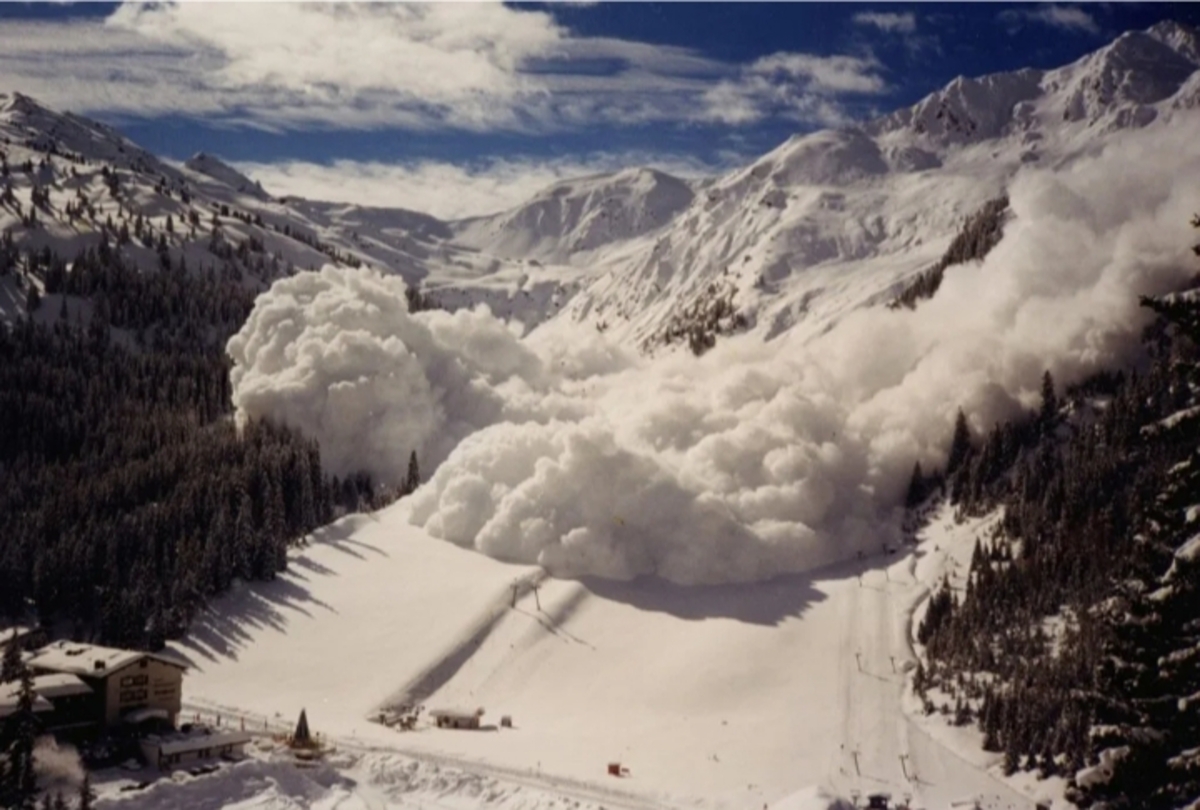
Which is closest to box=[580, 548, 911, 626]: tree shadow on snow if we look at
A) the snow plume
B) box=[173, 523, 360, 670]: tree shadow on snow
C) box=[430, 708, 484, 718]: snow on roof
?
the snow plume

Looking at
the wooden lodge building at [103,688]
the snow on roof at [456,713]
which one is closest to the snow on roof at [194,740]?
the wooden lodge building at [103,688]

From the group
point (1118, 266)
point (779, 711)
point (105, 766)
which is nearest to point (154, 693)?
point (105, 766)

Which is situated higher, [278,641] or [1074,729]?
[1074,729]

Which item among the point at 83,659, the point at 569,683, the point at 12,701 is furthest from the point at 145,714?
the point at 569,683

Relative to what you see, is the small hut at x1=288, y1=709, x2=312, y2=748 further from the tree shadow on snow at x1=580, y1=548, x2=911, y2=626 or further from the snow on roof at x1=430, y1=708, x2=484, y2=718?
the tree shadow on snow at x1=580, y1=548, x2=911, y2=626

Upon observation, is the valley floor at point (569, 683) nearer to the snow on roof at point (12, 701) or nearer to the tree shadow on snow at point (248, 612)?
the tree shadow on snow at point (248, 612)

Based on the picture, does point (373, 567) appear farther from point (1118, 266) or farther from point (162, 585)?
point (1118, 266)
